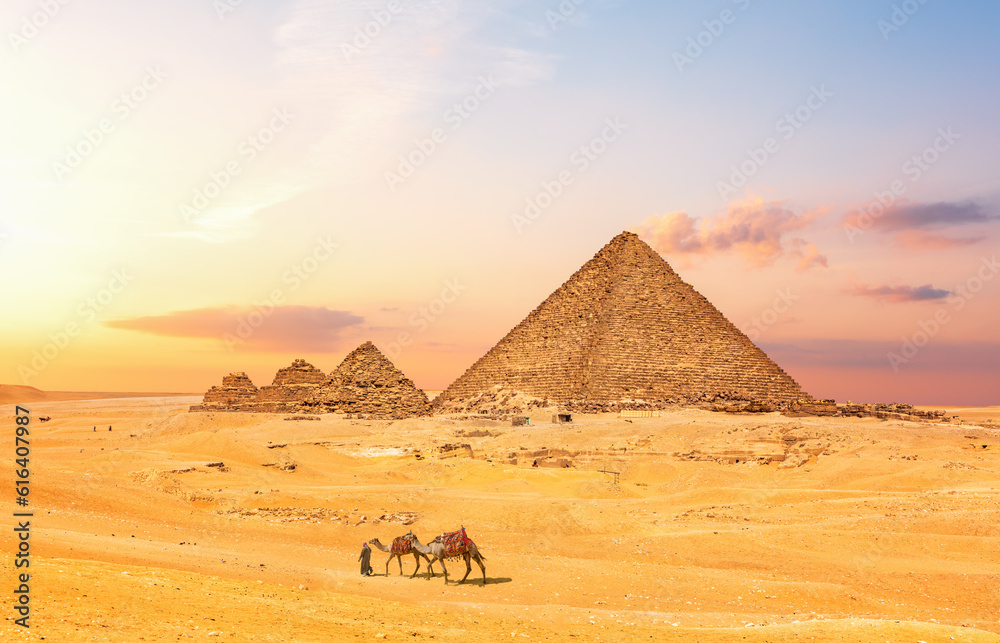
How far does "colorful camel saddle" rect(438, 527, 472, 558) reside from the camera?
33.3 ft

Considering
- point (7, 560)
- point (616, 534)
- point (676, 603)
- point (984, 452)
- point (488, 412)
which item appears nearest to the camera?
point (7, 560)

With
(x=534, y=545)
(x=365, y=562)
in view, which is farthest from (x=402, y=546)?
(x=534, y=545)

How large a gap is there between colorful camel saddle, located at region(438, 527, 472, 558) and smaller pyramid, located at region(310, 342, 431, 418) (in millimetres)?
44244

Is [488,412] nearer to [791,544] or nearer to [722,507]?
[722,507]

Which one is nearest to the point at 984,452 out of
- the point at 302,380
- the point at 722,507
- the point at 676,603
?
the point at 722,507

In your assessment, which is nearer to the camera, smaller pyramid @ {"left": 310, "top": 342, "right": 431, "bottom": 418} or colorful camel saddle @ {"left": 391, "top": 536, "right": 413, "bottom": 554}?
colorful camel saddle @ {"left": 391, "top": 536, "right": 413, "bottom": 554}

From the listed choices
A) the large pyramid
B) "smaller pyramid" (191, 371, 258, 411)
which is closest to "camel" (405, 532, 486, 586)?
the large pyramid

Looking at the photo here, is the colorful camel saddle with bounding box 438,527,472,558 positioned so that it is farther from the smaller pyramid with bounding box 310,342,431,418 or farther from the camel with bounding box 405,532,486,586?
the smaller pyramid with bounding box 310,342,431,418

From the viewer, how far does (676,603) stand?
980cm

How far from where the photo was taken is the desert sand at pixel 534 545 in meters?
7.33

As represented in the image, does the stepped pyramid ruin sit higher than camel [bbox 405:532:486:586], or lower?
higher

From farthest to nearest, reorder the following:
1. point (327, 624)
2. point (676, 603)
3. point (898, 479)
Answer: point (898, 479), point (676, 603), point (327, 624)

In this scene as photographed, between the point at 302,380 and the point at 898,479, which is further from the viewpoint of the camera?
the point at 302,380

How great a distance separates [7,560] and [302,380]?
6233 cm
